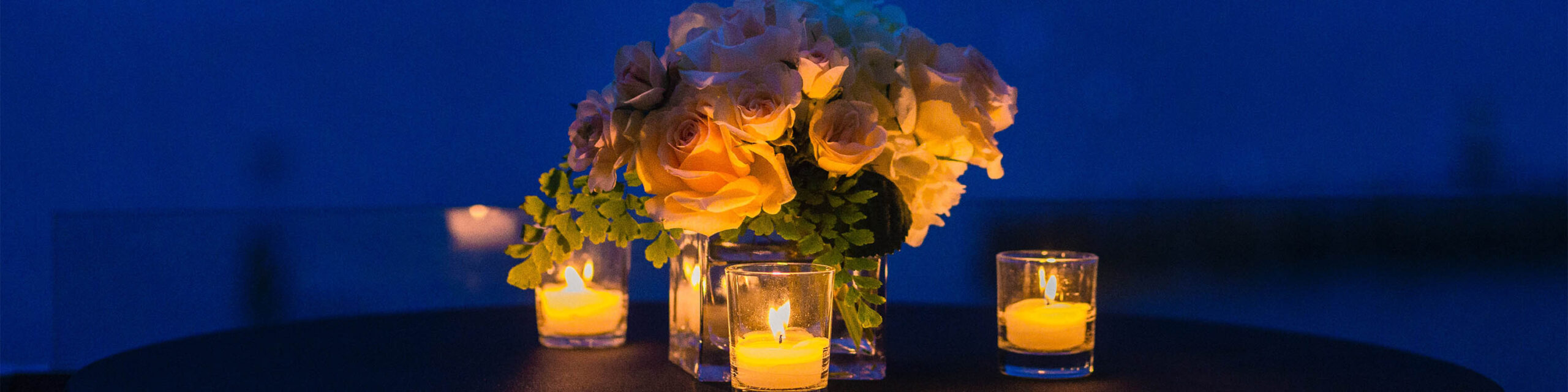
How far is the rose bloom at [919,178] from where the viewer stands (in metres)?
0.83

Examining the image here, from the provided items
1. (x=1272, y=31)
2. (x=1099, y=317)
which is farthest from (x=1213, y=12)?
(x=1099, y=317)

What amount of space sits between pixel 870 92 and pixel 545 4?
2102mm

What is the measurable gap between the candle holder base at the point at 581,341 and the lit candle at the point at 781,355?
316 mm

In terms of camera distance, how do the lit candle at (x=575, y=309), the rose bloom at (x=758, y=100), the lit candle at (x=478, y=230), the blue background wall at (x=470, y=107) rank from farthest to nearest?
the blue background wall at (x=470, y=107) → the lit candle at (x=478, y=230) → the lit candle at (x=575, y=309) → the rose bloom at (x=758, y=100)

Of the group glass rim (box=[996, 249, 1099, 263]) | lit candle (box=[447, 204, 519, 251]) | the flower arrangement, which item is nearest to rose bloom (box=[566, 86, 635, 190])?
the flower arrangement

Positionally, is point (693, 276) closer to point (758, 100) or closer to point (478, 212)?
point (758, 100)

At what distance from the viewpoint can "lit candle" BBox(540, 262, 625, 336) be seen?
40.7 inches

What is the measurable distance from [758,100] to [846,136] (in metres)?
0.06

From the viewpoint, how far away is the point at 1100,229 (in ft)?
7.24

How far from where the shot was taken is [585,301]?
3.41ft

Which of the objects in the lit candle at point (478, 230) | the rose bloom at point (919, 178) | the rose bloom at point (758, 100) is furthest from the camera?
the lit candle at point (478, 230)

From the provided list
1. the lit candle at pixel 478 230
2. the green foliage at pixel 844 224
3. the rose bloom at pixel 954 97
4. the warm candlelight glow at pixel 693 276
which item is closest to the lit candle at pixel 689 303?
the warm candlelight glow at pixel 693 276

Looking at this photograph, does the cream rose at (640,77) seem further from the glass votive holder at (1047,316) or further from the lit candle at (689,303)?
the glass votive holder at (1047,316)

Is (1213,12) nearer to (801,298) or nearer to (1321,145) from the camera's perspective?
(1321,145)
